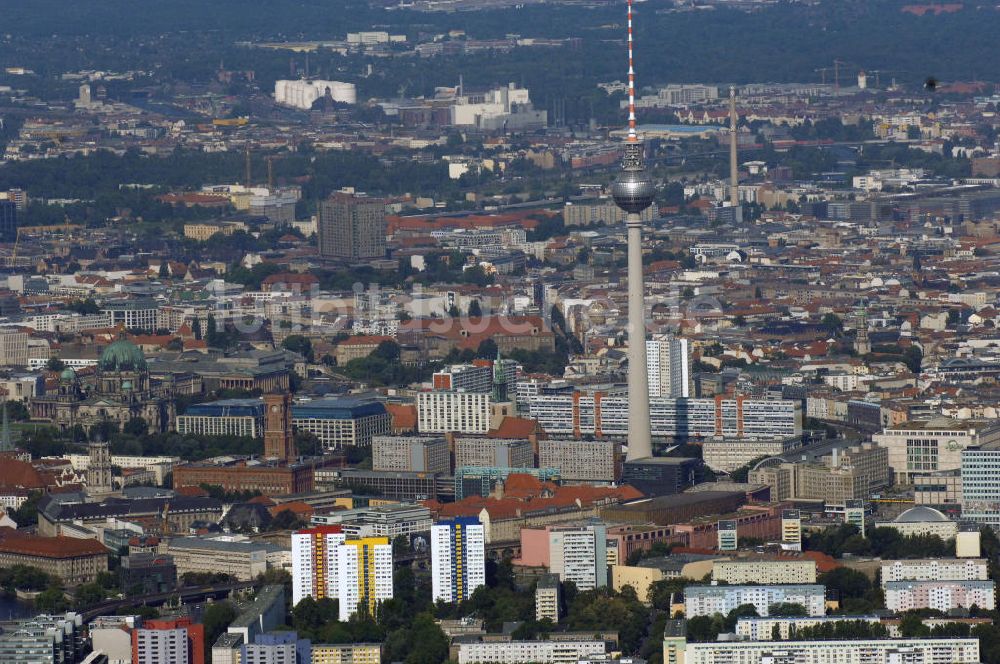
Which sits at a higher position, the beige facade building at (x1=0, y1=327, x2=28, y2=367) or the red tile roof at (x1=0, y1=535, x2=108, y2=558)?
the beige facade building at (x1=0, y1=327, x2=28, y2=367)

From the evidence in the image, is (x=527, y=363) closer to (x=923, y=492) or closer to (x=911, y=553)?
(x=923, y=492)

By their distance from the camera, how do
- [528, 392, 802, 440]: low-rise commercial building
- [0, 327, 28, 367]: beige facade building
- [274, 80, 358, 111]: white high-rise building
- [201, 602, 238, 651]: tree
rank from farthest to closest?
[274, 80, 358, 111]: white high-rise building, [0, 327, 28, 367]: beige facade building, [528, 392, 802, 440]: low-rise commercial building, [201, 602, 238, 651]: tree

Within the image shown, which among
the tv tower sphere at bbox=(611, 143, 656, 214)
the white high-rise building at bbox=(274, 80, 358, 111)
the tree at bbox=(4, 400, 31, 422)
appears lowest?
the tree at bbox=(4, 400, 31, 422)

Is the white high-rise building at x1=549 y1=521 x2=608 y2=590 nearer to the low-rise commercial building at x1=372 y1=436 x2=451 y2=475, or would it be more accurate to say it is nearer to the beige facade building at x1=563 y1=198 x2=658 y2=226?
the low-rise commercial building at x1=372 y1=436 x2=451 y2=475

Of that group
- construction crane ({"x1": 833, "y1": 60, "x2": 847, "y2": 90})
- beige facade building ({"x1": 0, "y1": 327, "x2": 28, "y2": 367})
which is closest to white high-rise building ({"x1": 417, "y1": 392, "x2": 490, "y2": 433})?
beige facade building ({"x1": 0, "y1": 327, "x2": 28, "y2": 367})

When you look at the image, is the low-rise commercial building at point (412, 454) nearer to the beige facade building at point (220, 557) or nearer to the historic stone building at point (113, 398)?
the historic stone building at point (113, 398)

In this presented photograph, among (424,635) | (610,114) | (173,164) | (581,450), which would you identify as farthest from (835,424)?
(610,114)

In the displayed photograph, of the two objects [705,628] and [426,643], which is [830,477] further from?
[426,643]

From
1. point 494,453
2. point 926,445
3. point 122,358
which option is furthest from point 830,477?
point 122,358
